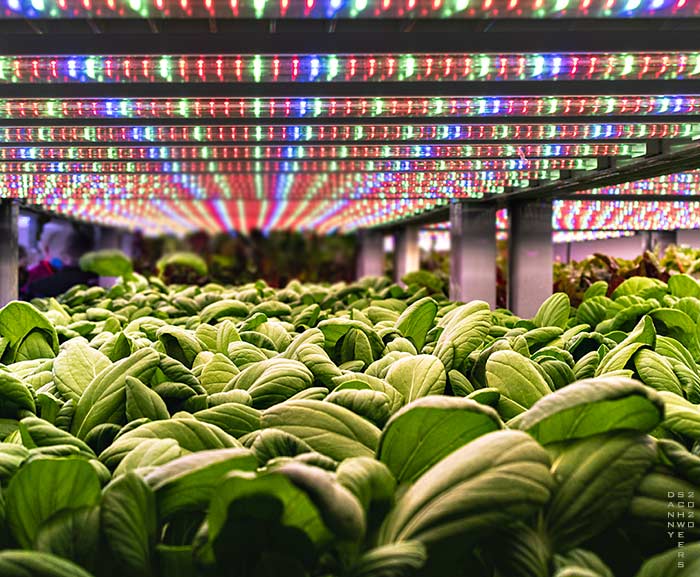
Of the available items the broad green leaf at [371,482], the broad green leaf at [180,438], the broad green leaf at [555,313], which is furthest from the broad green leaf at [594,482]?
the broad green leaf at [555,313]

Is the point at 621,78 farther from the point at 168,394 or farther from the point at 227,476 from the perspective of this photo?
the point at 227,476

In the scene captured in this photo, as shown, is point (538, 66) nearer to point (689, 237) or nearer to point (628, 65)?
point (628, 65)

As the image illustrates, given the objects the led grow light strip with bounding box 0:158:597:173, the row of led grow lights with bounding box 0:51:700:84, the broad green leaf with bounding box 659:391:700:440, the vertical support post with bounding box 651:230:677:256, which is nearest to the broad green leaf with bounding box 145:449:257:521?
the broad green leaf with bounding box 659:391:700:440

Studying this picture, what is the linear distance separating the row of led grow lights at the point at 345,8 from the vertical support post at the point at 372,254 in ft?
32.0

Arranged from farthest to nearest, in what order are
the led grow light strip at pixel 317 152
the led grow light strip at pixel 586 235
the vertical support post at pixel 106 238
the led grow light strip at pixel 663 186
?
the vertical support post at pixel 106 238 → the led grow light strip at pixel 586 235 → the led grow light strip at pixel 663 186 → the led grow light strip at pixel 317 152

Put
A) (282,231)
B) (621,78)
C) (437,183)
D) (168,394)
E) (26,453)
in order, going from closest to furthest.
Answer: (26,453) → (168,394) → (621,78) → (437,183) → (282,231)

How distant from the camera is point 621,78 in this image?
1830mm

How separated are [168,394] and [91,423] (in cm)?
11

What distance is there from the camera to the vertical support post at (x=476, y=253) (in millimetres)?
5129

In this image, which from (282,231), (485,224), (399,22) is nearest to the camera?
(399,22)

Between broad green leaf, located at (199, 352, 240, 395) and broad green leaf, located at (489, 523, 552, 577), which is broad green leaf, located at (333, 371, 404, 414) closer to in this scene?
broad green leaf, located at (199, 352, 240, 395)

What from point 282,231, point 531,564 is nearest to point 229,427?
point 531,564

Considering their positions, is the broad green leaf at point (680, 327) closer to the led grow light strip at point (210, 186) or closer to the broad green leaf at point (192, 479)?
the broad green leaf at point (192, 479)

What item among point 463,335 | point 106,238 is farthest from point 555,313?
point 106,238
